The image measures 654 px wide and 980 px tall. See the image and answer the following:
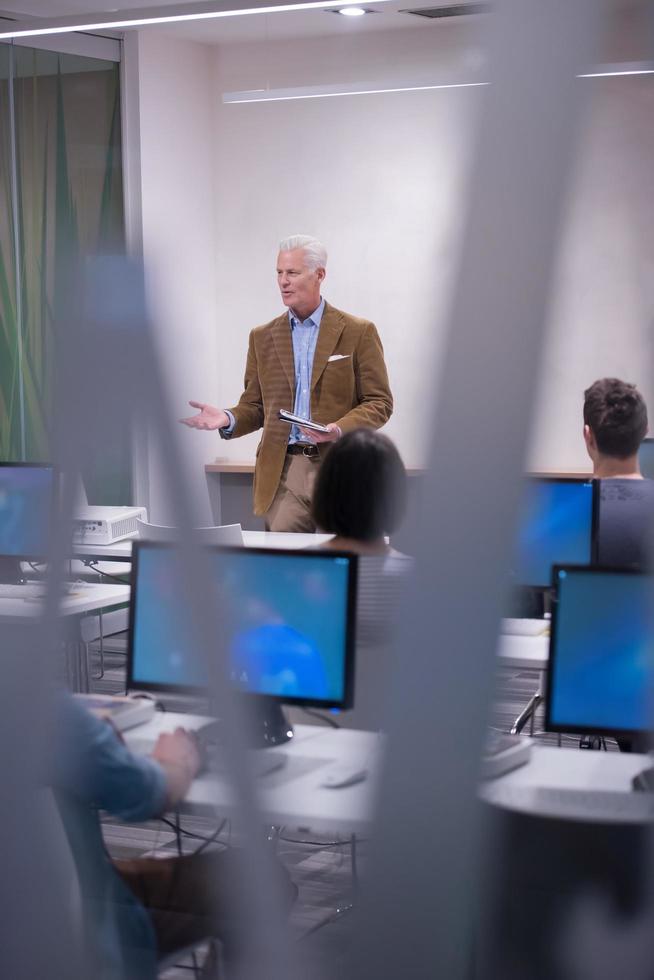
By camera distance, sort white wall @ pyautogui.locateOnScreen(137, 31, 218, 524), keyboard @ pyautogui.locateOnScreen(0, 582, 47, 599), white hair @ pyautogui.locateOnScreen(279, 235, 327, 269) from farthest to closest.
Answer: white wall @ pyautogui.locateOnScreen(137, 31, 218, 524) < white hair @ pyautogui.locateOnScreen(279, 235, 327, 269) < keyboard @ pyautogui.locateOnScreen(0, 582, 47, 599)

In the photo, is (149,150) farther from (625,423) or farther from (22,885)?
(22,885)

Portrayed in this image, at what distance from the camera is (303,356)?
4121 mm

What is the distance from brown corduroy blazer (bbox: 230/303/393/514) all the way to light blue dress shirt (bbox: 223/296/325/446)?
0.06ft

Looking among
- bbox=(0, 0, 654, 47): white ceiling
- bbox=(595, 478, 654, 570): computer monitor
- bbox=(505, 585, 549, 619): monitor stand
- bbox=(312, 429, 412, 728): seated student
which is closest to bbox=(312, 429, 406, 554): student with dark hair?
bbox=(312, 429, 412, 728): seated student

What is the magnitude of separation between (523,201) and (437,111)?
5.16 m

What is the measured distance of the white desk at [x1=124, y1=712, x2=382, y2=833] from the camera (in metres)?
1.19

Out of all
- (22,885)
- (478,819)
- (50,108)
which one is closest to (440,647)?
(478,819)

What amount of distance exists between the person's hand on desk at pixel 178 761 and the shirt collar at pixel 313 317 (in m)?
2.83

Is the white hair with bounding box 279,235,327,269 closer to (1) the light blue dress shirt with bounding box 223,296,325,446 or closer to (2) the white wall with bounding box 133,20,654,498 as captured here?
(1) the light blue dress shirt with bounding box 223,296,325,446

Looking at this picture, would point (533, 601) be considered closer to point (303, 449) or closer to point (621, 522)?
point (621, 522)

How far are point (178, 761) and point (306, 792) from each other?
166 millimetres

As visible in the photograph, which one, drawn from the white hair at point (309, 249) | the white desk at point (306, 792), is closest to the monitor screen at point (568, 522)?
the white desk at point (306, 792)

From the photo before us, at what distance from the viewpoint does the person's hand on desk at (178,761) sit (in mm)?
1312

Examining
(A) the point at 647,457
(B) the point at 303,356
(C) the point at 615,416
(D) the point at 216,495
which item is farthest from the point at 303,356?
(D) the point at 216,495
